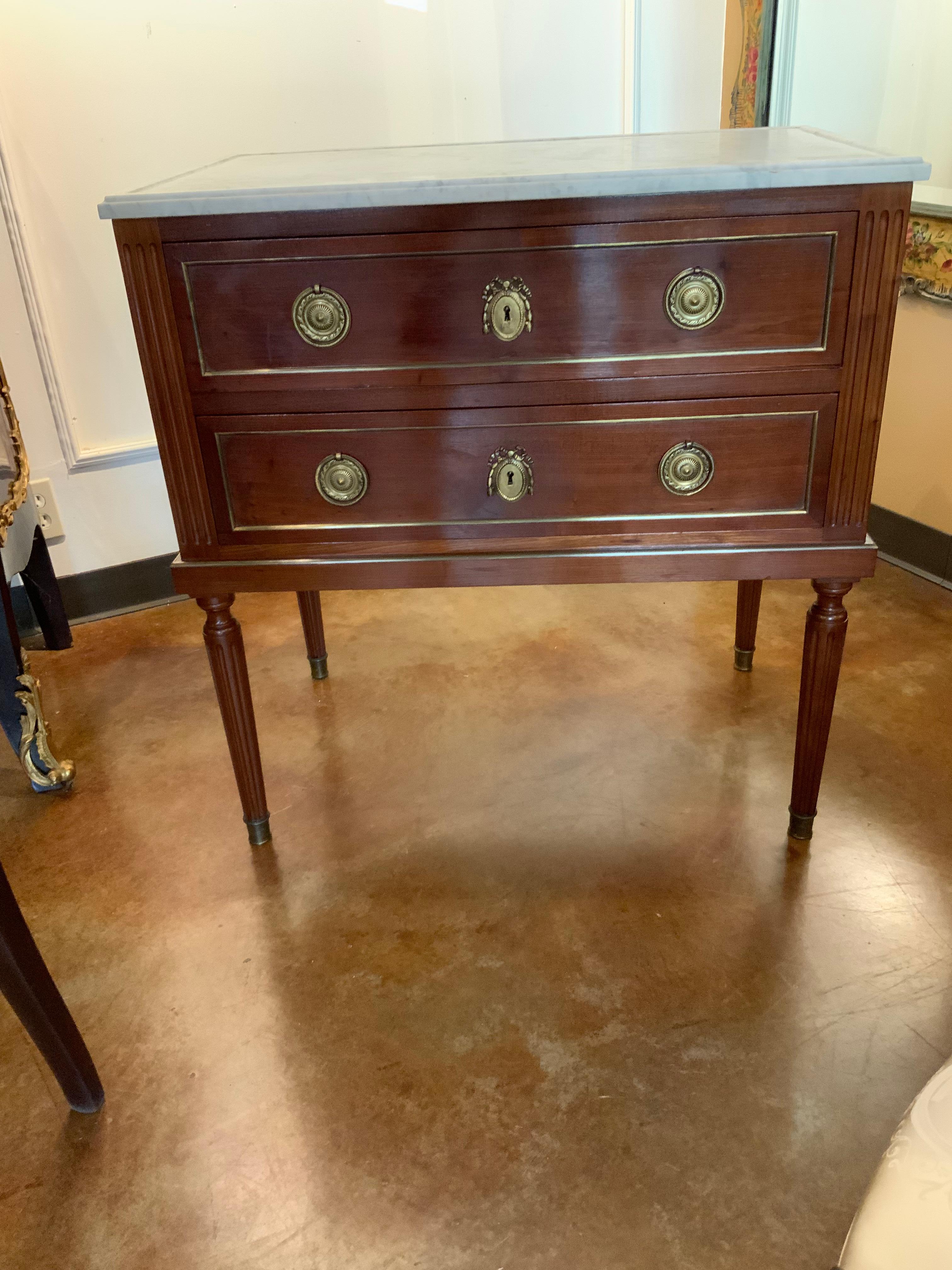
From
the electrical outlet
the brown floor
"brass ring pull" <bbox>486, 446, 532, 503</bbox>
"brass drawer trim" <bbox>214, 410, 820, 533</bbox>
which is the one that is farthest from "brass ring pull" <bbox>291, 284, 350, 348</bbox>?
the electrical outlet

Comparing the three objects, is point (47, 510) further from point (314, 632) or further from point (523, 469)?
point (523, 469)

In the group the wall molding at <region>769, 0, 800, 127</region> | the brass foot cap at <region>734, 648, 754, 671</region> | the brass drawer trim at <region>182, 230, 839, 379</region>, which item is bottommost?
the brass foot cap at <region>734, 648, 754, 671</region>

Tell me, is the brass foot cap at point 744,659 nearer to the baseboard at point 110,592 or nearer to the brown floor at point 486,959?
the brown floor at point 486,959

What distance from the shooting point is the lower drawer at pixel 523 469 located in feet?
3.67

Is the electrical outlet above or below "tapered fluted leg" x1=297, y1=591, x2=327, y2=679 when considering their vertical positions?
above

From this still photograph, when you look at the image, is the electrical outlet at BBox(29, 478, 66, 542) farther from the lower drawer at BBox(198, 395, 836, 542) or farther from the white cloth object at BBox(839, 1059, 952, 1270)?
the white cloth object at BBox(839, 1059, 952, 1270)

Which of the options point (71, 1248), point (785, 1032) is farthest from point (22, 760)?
point (785, 1032)

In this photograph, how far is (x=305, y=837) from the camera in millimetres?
1501

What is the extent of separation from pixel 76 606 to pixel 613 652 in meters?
1.26

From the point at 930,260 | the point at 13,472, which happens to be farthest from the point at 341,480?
the point at 930,260

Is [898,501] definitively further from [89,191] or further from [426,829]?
[89,191]

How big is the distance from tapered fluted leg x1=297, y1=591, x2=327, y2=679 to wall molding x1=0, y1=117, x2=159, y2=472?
39 centimetres

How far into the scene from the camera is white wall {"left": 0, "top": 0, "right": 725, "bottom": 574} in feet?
6.15

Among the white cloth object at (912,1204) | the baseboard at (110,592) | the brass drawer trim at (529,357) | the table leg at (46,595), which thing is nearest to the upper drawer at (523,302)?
the brass drawer trim at (529,357)
